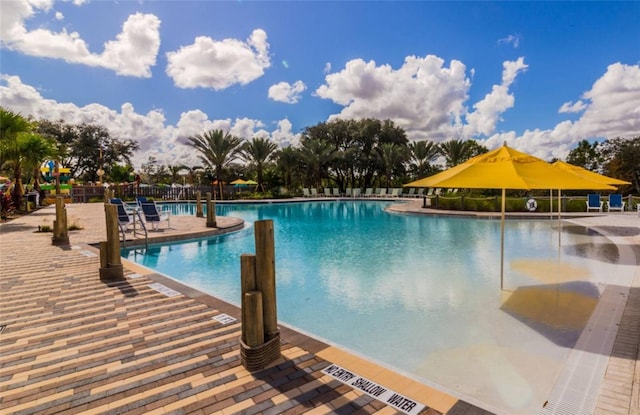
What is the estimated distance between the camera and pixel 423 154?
37.2 metres

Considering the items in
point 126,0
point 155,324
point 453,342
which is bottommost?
point 453,342

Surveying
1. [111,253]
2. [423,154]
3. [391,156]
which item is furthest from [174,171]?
[111,253]

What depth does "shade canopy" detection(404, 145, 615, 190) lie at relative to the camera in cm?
454

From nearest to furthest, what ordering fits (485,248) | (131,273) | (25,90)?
(131,273)
(485,248)
(25,90)

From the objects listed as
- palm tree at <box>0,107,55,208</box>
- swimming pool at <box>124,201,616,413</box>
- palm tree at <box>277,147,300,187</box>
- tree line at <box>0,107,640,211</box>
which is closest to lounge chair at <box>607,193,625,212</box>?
swimming pool at <box>124,201,616,413</box>

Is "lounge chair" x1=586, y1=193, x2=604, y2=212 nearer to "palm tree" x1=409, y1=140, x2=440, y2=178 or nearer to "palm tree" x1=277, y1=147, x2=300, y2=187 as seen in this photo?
"palm tree" x1=409, y1=140, x2=440, y2=178

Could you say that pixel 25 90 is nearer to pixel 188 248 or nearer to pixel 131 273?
pixel 188 248

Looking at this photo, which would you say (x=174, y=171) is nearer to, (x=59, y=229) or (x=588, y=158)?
(x=59, y=229)

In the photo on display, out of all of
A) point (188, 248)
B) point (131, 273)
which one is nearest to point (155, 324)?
point (131, 273)

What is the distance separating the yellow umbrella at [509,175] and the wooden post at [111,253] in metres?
4.75

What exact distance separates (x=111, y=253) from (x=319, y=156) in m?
30.7

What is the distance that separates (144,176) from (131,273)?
5224 centimetres

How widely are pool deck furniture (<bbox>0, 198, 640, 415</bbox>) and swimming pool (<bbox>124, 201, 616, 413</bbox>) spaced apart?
0.43 meters

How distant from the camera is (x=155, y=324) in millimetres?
3807
